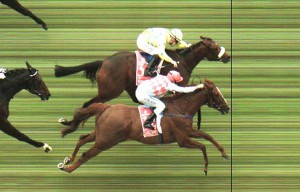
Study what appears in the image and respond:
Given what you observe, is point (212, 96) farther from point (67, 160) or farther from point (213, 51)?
point (67, 160)

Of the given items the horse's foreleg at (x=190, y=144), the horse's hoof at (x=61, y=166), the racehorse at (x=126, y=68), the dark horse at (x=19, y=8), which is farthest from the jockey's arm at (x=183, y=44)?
the horse's hoof at (x=61, y=166)

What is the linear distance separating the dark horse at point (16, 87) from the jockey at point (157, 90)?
0.98m

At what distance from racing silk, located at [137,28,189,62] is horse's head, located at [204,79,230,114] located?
17.6 inches

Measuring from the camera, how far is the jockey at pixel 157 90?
6.25 meters

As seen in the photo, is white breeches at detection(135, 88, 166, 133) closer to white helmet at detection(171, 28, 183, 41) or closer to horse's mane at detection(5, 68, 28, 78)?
white helmet at detection(171, 28, 183, 41)

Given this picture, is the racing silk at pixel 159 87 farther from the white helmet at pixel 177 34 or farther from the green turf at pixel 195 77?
the green turf at pixel 195 77

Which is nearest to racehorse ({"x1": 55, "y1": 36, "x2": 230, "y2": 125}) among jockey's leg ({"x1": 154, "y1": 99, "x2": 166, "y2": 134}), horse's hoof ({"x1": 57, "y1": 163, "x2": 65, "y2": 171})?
jockey's leg ({"x1": 154, "y1": 99, "x2": 166, "y2": 134})

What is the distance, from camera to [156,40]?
6410 millimetres

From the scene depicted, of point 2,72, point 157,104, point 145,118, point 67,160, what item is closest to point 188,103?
point 157,104

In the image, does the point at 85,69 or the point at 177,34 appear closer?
the point at 177,34

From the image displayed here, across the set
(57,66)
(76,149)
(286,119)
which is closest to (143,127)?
(76,149)

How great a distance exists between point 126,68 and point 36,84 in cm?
90

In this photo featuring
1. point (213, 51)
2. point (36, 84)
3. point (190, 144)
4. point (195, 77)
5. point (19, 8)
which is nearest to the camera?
point (190, 144)

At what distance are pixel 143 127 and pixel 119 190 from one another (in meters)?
0.87
